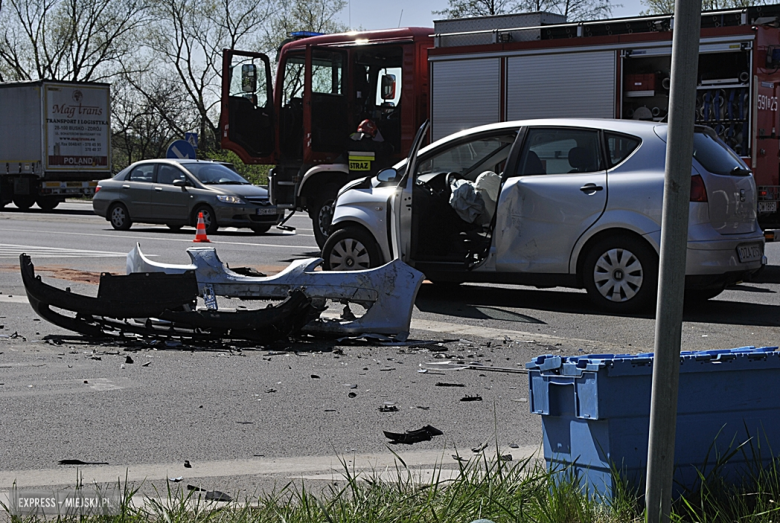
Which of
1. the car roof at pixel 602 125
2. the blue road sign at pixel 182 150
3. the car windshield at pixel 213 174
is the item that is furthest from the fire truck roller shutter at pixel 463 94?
the blue road sign at pixel 182 150

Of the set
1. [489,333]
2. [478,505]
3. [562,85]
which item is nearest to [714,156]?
[489,333]

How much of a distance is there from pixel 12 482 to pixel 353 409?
1.95 meters

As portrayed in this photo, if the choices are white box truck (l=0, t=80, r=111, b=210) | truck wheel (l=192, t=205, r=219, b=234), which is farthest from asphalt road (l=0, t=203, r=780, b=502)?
white box truck (l=0, t=80, r=111, b=210)

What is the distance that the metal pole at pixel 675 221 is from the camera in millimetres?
→ 2725

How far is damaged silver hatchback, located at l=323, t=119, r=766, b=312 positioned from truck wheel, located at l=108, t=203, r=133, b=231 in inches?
491

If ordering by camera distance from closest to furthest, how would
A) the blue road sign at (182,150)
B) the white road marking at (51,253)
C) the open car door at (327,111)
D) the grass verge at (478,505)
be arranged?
the grass verge at (478,505)
the white road marking at (51,253)
the open car door at (327,111)
the blue road sign at (182,150)

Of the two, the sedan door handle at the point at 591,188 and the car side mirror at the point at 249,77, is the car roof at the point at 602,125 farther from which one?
the car side mirror at the point at 249,77

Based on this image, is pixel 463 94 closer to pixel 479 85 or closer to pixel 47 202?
pixel 479 85

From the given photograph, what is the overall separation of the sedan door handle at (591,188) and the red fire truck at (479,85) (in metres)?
3.83

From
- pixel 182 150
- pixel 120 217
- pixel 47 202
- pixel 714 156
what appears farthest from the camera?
pixel 47 202

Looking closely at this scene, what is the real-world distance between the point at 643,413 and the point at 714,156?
6053mm

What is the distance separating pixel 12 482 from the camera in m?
4.06

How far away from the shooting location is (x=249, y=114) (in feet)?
57.6

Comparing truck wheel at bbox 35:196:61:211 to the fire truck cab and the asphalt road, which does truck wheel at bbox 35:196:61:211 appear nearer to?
the fire truck cab
